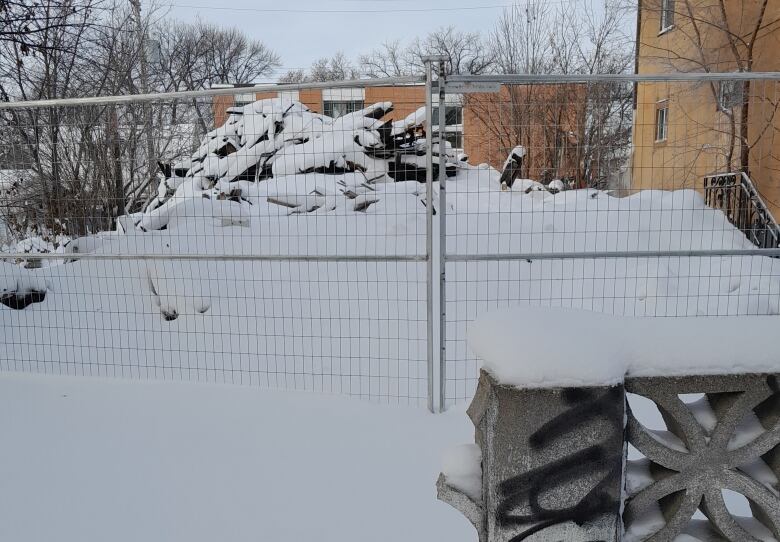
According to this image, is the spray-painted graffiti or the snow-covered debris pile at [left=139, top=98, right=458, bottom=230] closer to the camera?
the spray-painted graffiti

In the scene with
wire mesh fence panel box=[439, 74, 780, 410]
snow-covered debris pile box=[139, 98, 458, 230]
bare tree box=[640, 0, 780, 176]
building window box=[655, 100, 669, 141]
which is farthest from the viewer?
bare tree box=[640, 0, 780, 176]

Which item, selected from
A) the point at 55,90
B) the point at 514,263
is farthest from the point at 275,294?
the point at 55,90

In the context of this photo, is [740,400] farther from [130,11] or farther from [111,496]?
[130,11]

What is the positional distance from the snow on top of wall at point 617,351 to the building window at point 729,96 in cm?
683

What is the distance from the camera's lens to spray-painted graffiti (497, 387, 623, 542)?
1.83 metres

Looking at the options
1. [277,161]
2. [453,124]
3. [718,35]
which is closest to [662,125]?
[453,124]

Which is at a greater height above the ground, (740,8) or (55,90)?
(740,8)

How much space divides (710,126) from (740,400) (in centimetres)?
733

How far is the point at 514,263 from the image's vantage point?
6.55 metres

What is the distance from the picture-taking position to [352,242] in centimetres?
692

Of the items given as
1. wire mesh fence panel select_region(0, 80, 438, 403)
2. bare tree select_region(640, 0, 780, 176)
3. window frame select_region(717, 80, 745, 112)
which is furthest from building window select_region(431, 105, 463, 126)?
bare tree select_region(640, 0, 780, 176)

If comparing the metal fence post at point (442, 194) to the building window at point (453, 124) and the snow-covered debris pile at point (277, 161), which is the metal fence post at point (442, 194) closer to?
the building window at point (453, 124)

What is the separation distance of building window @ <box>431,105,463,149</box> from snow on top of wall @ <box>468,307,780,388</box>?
8.37ft

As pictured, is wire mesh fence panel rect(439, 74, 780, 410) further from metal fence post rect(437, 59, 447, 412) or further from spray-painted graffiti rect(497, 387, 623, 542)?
spray-painted graffiti rect(497, 387, 623, 542)
